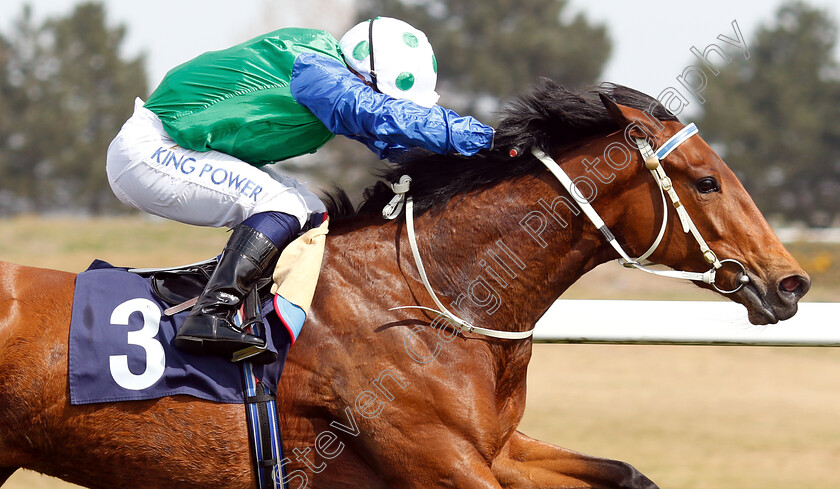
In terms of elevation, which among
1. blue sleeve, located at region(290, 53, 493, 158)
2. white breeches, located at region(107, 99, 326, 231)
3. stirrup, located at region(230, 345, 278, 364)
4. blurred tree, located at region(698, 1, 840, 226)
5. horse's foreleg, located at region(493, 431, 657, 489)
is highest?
blurred tree, located at region(698, 1, 840, 226)

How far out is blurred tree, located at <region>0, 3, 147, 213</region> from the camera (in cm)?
2744

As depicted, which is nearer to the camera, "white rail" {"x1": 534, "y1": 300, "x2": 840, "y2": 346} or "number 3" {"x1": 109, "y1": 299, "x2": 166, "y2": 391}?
"number 3" {"x1": 109, "y1": 299, "x2": 166, "y2": 391}

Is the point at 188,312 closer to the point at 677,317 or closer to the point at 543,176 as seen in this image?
the point at 543,176

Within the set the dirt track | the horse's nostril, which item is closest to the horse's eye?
the horse's nostril

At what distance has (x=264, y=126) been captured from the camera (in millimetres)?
3006

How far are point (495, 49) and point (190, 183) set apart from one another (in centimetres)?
2517

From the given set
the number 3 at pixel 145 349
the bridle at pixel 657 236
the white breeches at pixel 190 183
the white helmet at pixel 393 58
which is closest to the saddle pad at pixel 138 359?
the number 3 at pixel 145 349

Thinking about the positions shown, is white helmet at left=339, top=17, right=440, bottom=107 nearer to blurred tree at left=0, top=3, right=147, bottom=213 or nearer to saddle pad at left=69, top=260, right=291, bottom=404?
saddle pad at left=69, top=260, right=291, bottom=404

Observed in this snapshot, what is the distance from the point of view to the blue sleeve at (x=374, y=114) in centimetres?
281

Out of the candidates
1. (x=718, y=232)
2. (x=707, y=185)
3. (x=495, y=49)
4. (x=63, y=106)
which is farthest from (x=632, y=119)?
(x=63, y=106)

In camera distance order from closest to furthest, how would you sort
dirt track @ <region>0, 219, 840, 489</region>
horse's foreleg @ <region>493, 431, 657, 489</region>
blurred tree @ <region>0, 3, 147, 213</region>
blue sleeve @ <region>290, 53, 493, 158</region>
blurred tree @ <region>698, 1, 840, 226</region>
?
blue sleeve @ <region>290, 53, 493, 158</region>, horse's foreleg @ <region>493, 431, 657, 489</region>, dirt track @ <region>0, 219, 840, 489</region>, blurred tree @ <region>698, 1, 840, 226</region>, blurred tree @ <region>0, 3, 147, 213</region>

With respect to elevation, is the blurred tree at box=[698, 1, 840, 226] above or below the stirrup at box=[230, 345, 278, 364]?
above

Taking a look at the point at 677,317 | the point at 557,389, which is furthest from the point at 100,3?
the point at 677,317

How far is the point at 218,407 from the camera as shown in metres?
2.77
